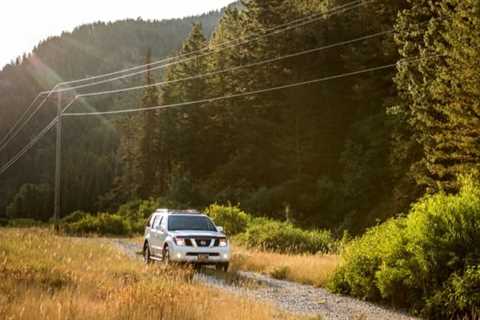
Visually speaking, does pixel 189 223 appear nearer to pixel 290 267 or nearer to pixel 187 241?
pixel 187 241

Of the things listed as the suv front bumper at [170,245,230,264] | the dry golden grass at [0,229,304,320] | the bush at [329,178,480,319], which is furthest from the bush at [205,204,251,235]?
the dry golden grass at [0,229,304,320]

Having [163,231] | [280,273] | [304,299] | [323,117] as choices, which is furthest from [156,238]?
[323,117]

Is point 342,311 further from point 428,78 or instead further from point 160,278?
point 428,78

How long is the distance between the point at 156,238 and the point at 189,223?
3.99 feet

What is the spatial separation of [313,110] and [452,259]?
4369 cm

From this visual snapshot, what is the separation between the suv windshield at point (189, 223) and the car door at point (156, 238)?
60 centimetres

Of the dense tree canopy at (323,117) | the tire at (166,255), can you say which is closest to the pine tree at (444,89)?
the dense tree canopy at (323,117)

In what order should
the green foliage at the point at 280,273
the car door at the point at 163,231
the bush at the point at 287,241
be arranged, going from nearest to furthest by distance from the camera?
the green foliage at the point at 280,273
the car door at the point at 163,231
the bush at the point at 287,241

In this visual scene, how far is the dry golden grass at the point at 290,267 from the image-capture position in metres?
18.4

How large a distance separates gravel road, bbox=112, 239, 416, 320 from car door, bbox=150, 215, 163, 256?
11.1 feet

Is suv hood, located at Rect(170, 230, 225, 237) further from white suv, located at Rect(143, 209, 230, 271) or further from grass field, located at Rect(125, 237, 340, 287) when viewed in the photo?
grass field, located at Rect(125, 237, 340, 287)

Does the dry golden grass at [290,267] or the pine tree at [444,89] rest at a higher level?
the pine tree at [444,89]

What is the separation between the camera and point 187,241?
20875 mm

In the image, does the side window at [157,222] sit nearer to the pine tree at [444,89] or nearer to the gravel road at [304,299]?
the gravel road at [304,299]
